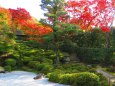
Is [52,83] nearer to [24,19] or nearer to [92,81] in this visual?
[92,81]

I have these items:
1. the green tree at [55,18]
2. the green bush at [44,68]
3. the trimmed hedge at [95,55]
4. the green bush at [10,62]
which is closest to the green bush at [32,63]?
the green bush at [44,68]

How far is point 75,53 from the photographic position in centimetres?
2600

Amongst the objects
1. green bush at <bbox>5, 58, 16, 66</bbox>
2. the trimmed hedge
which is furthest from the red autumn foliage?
green bush at <bbox>5, 58, 16, 66</bbox>

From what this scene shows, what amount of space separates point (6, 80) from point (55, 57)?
8124 mm

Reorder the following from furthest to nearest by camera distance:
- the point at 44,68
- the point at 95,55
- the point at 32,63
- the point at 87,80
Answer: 1. the point at 95,55
2. the point at 32,63
3. the point at 44,68
4. the point at 87,80

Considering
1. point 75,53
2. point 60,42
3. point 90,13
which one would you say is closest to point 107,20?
point 90,13

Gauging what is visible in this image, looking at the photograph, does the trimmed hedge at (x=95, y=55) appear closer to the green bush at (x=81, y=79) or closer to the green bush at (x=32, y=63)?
the green bush at (x=32, y=63)

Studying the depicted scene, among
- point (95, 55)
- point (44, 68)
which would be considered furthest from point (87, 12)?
point (44, 68)

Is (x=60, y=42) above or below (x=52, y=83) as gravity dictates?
above

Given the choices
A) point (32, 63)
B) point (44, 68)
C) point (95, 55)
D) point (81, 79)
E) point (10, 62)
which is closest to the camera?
point (81, 79)

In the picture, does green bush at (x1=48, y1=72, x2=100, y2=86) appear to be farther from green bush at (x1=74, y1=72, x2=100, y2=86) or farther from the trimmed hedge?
the trimmed hedge

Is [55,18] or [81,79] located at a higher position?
[55,18]

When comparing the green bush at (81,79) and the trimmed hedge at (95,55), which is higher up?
the trimmed hedge at (95,55)

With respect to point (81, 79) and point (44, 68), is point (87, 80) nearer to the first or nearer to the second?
point (81, 79)
